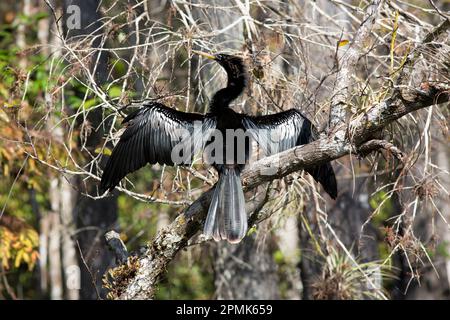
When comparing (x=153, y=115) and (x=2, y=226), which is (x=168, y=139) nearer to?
(x=153, y=115)

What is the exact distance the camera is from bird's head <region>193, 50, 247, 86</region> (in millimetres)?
5730

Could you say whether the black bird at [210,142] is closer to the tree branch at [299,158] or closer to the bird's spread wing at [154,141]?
the bird's spread wing at [154,141]

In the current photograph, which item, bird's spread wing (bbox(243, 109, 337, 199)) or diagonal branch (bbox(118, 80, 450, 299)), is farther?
bird's spread wing (bbox(243, 109, 337, 199))

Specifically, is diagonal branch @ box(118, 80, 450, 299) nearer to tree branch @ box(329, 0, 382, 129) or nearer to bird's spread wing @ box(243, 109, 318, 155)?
tree branch @ box(329, 0, 382, 129)

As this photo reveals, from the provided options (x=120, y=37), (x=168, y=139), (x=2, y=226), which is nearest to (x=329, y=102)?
(x=168, y=139)

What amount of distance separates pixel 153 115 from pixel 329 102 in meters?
1.27

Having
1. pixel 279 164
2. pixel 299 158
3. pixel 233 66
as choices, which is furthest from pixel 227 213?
pixel 233 66

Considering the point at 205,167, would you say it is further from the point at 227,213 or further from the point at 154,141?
the point at 227,213

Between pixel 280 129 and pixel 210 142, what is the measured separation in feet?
1.75

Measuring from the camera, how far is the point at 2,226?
368 inches

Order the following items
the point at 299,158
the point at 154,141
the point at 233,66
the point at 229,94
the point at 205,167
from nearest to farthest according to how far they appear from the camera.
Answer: the point at 299,158
the point at 154,141
the point at 229,94
the point at 233,66
the point at 205,167

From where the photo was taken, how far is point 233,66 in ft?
19.1

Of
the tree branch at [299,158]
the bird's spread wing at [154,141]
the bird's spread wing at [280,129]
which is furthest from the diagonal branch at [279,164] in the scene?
the bird's spread wing at [280,129]

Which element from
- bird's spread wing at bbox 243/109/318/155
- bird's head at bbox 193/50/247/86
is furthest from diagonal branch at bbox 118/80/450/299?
bird's head at bbox 193/50/247/86
